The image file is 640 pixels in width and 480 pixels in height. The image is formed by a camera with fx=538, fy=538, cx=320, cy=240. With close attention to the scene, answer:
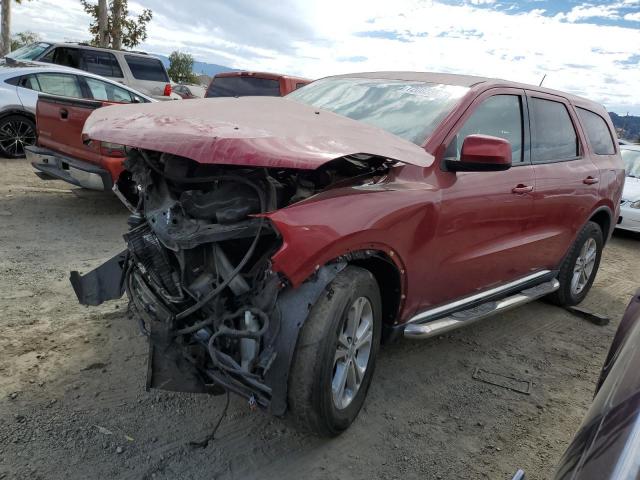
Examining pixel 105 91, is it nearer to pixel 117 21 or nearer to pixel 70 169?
pixel 70 169

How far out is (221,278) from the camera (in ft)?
8.38

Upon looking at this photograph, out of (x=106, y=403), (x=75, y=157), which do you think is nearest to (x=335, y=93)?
(x=106, y=403)

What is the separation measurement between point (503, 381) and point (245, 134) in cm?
245

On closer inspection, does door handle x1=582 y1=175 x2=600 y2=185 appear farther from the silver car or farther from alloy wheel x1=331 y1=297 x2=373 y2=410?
the silver car

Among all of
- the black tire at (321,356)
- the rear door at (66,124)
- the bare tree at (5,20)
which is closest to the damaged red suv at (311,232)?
the black tire at (321,356)

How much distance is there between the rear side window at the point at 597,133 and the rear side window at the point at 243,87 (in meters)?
4.67

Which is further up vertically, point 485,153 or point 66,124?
point 485,153

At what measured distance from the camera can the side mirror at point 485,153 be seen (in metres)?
3.04

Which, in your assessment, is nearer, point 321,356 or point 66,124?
point 321,356

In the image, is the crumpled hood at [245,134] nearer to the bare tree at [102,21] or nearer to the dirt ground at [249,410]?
the dirt ground at [249,410]

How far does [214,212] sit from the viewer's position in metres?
2.65

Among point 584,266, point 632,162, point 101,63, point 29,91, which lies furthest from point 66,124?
point 632,162

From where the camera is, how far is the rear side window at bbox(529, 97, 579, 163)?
13.7 feet

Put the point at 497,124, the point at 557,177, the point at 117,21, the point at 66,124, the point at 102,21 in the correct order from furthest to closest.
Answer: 1. the point at 117,21
2. the point at 102,21
3. the point at 66,124
4. the point at 557,177
5. the point at 497,124
